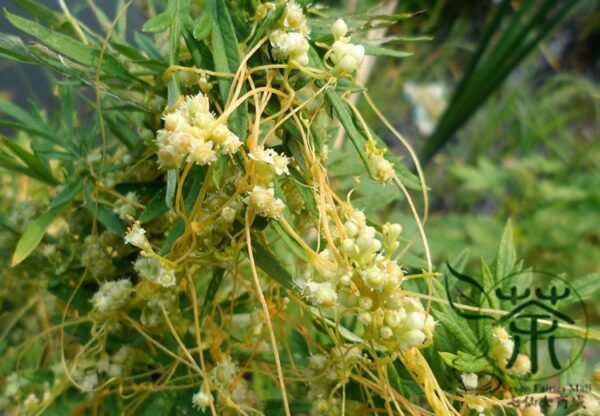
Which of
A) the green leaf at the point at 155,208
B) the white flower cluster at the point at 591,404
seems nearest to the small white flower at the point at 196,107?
the green leaf at the point at 155,208

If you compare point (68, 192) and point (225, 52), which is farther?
point (68, 192)

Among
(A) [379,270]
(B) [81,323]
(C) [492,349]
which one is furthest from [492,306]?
(B) [81,323]

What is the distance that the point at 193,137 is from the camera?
402 mm

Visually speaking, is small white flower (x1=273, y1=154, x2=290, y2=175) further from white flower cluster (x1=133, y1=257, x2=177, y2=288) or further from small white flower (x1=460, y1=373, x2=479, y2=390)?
small white flower (x1=460, y1=373, x2=479, y2=390)

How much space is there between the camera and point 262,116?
0.49 metres

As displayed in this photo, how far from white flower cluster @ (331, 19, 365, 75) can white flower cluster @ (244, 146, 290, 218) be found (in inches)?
3.0

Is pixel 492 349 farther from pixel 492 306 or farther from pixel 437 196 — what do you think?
pixel 437 196

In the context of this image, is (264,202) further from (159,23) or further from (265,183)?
(159,23)

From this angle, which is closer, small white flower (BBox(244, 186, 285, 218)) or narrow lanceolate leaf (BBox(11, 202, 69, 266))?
small white flower (BBox(244, 186, 285, 218))

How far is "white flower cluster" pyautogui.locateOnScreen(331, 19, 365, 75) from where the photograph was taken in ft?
1.48

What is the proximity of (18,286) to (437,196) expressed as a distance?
162 centimetres

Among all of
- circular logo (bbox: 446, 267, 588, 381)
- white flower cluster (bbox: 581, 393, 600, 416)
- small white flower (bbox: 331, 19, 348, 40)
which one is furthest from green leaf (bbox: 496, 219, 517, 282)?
small white flower (bbox: 331, 19, 348, 40)

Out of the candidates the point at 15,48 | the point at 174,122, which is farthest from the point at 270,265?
the point at 15,48

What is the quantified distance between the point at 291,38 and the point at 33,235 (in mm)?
288
